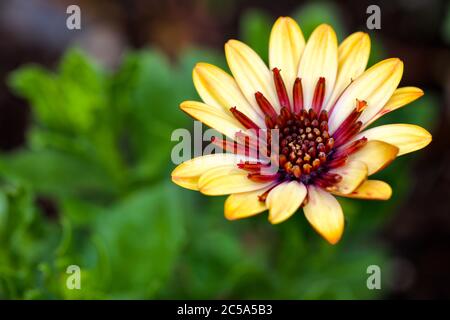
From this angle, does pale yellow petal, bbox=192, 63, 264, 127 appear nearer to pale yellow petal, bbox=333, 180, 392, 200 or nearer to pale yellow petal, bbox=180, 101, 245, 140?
pale yellow petal, bbox=180, 101, 245, 140

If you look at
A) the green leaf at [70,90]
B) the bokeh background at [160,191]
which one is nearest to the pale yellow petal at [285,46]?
the bokeh background at [160,191]

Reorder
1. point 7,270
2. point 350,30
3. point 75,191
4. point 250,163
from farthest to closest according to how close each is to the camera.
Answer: point 350,30, point 75,191, point 7,270, point 250,163

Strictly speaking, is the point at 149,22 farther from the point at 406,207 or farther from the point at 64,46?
the point at 406,207

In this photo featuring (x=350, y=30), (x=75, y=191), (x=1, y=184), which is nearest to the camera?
(x=75, y=191)

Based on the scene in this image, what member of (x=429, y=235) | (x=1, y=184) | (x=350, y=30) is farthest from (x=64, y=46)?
(x=429, y=235)

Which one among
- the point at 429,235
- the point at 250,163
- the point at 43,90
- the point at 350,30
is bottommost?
the point at 429,235

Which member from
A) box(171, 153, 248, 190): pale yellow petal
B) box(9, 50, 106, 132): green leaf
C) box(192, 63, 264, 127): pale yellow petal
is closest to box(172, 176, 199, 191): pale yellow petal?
box(171, 153, 248, 190): pale yellow petal
